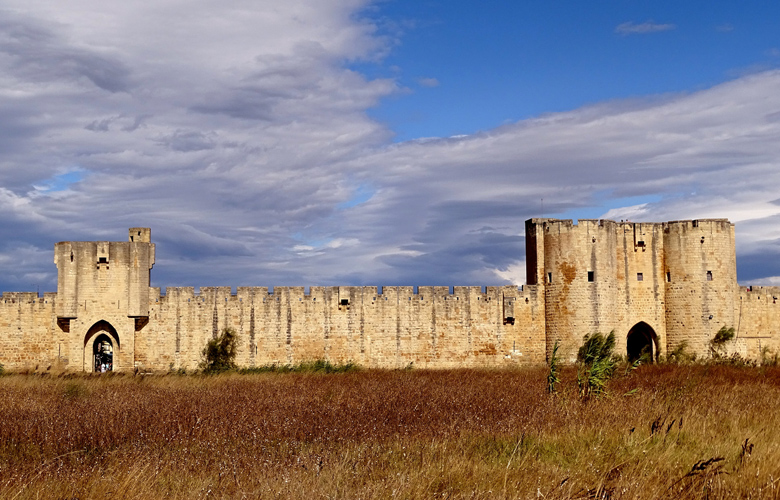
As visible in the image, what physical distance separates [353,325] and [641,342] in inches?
460

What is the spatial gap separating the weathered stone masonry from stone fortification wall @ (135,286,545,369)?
0.12 feet

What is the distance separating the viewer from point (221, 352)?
2650 cm

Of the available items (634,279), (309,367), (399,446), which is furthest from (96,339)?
(399,446)

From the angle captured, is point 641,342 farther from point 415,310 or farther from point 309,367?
Answer: point 309,367

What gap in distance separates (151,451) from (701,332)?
80.2ft

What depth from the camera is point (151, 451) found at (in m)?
8.05

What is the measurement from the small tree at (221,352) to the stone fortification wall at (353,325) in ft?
0.87

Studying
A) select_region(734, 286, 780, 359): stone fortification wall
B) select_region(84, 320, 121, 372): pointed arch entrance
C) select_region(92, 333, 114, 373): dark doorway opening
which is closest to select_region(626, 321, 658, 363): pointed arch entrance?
select_region(734, 286, 780, 359): stone fortification wall

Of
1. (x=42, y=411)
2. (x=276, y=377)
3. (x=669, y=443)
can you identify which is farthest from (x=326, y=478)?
(x=276, y=377)

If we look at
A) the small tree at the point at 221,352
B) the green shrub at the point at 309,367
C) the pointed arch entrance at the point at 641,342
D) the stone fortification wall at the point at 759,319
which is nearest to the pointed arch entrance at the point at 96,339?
the small tree at the point at 221,352

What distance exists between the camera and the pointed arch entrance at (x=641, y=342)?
2847 cm

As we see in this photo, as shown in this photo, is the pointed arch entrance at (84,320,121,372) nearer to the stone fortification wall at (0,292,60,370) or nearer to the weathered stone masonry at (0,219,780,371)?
the weathered stone masonry at (0,219,780,371)

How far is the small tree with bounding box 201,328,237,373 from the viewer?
26.3 metres

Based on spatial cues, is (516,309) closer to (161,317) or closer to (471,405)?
(161,317)
